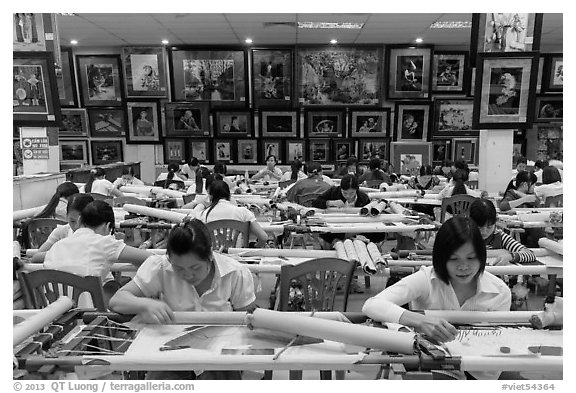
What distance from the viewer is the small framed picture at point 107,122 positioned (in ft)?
41.2

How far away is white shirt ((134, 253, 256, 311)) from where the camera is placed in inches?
91.2

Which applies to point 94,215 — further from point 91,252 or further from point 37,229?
point 37,229

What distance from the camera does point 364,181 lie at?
9.32 metres

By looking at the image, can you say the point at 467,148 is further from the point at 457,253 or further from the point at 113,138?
the point at 457,253

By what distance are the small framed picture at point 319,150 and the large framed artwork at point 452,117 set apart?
279 centimetres

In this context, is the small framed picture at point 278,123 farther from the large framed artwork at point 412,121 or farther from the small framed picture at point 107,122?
the small framed picture at point 107,122

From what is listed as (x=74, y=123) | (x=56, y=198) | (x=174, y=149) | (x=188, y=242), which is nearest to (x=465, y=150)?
(x=174, y=149)

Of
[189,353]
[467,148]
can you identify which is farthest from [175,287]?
[467,148]

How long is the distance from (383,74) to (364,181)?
13.1 feet

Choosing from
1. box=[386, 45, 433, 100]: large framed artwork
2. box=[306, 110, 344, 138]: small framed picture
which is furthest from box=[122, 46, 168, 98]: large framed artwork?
box=[386, 45, 433, 100]: large framed artwork

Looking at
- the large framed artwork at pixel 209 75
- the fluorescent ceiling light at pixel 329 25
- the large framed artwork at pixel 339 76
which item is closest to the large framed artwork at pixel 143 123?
the large framed artwork at pixel 209 75

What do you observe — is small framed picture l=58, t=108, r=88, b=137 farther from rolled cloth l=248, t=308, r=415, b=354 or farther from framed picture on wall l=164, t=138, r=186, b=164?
rolled cloth l=248, t=308, r=415, b=354

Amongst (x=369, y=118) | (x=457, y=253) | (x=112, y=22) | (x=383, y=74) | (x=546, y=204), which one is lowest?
(x=546, y=204)

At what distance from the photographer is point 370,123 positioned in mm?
12477
